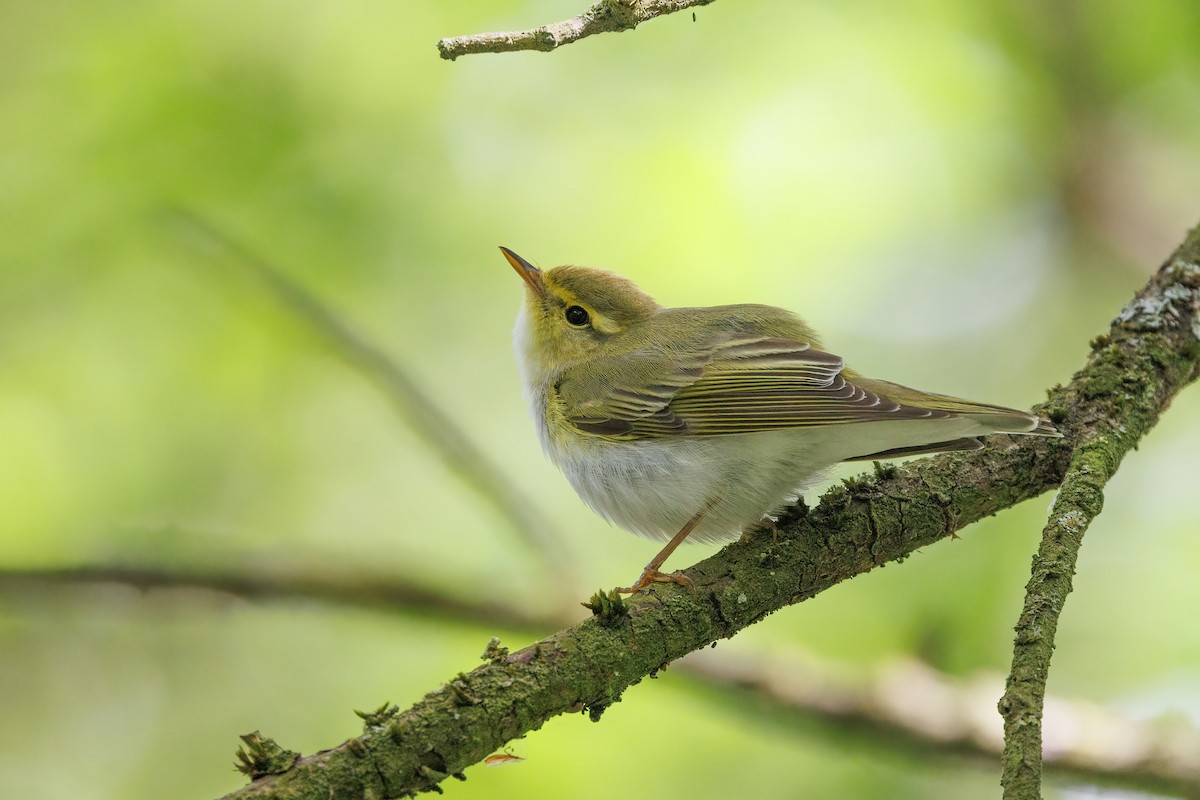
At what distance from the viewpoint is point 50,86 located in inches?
243

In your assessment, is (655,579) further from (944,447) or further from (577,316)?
(577,316)

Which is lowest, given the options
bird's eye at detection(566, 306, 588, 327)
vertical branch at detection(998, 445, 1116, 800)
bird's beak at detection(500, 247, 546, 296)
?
vertical branch at detection(998, 445, 1116, 800)

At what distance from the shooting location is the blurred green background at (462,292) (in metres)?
5.79

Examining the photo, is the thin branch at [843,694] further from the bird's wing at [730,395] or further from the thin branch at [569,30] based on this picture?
the thin branch at [569,30]

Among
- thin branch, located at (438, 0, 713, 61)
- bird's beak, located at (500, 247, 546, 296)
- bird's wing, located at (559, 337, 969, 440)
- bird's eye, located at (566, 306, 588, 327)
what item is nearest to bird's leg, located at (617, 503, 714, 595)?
bird's wing, located at (559, 337, 969, 440)

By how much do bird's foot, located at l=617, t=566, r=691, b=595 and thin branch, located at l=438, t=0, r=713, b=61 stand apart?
161 centimetres

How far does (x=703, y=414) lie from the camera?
13.2ft

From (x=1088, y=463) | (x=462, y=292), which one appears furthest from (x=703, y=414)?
(x=462, y=292)

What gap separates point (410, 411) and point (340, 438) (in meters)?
2.39

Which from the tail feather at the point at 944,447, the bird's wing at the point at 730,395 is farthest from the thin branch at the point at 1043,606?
the bird's wing at the point at 730,395

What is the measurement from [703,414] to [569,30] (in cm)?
210

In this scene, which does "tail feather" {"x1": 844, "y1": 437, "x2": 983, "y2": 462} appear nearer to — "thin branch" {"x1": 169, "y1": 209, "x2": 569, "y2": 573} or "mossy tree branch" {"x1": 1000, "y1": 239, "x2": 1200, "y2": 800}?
"mossy tree branch" {"x1": 1000, "y1": 239, "x2": 1200, "y2": 800}

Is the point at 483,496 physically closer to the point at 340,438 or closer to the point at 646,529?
the point at 646,529

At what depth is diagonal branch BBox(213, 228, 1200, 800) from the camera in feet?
7.62
